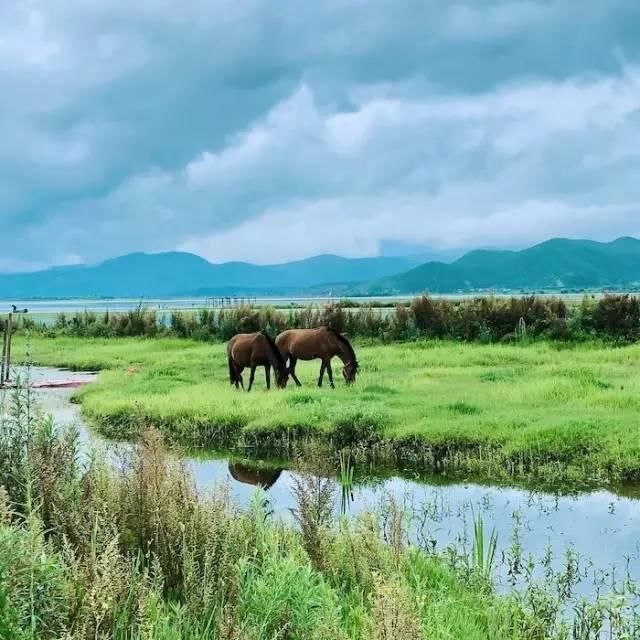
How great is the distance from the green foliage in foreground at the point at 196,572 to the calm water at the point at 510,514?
0.80 m

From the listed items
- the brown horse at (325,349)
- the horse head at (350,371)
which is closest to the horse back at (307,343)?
the brown horse at (325,349)

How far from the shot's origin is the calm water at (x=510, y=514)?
7.46 meters

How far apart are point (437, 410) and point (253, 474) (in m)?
3.70

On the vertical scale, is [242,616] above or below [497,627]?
above

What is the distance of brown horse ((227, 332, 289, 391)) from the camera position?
16.6m

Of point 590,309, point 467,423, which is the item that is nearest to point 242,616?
point 467,423

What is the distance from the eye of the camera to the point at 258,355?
652 inches

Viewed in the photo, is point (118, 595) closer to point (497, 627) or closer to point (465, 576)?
point (497, 627)

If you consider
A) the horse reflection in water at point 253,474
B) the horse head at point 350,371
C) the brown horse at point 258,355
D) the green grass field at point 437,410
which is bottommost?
the horse reflection in water at point 253,474

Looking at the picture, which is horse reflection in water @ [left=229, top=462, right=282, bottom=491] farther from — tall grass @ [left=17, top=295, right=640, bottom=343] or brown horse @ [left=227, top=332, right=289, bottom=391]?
tall grass @ [left=17, top=295, right=640, bottom=343]

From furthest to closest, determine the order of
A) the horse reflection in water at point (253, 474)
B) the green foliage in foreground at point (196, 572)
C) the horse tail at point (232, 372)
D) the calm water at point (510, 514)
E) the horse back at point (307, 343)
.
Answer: the horse tail at point (232, 372), the horse back at point (307, 343), the horse reflection in water at point (253, 474), the calm water at point (510, 514), the green foliage in foreground at point (196, 572)

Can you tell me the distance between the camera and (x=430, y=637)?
473cm

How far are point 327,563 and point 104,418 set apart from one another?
10.1 metres

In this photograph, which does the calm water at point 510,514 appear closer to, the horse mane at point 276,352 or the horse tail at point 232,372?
the horse mane at point 276,352
